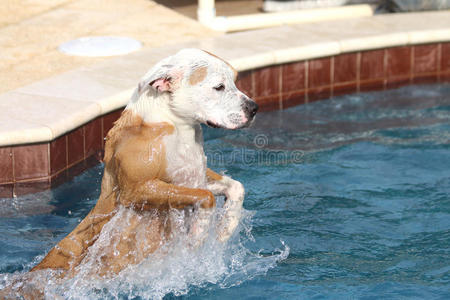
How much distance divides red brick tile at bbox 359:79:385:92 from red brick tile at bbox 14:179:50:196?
347 centimetres

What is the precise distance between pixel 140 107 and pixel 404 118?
3698 mm

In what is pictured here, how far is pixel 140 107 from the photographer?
4047 millimetres

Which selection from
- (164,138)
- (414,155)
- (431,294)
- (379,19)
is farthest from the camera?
(379,19)

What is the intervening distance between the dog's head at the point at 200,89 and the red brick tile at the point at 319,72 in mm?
3512

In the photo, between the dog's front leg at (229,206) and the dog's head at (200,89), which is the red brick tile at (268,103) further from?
the dog's head at (200,89)

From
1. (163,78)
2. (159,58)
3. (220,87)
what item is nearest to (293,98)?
(159,58)

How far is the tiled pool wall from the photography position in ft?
18.6

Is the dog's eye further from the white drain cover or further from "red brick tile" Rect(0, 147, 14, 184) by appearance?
the white drain cover

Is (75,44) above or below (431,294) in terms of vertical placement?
above

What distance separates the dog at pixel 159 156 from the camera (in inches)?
156

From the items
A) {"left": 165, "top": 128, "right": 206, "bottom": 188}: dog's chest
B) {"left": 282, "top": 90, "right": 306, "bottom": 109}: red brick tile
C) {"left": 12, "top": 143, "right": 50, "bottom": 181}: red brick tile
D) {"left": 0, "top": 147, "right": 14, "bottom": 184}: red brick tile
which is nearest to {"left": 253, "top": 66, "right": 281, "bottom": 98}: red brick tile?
{"left": 282, "top": 90, "right": 306, "bottom": 109}: red brick tile

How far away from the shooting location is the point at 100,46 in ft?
25.0

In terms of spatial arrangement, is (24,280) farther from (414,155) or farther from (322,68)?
(322,68)

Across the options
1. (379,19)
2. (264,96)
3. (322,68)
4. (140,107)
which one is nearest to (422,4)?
(379,19)
